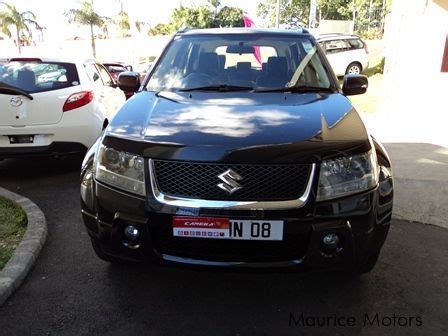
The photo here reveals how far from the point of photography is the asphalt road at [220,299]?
2.74 metres

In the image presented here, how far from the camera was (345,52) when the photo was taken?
1795cm

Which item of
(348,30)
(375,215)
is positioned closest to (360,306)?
(375,215)

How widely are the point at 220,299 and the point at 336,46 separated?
16.5 m

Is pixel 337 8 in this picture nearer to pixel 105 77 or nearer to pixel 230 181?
pixel 105 77

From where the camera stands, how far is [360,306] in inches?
116

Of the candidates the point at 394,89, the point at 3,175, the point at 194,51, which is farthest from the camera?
the point at 394,89

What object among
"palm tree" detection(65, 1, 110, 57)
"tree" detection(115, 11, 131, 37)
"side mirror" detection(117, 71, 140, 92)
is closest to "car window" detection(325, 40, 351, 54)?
"side mirror" detection(117, 71, 140, 92)

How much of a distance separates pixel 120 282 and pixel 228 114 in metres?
1.34

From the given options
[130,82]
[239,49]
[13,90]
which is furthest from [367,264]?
[13,90]

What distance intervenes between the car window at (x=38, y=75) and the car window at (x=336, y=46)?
13.8 m

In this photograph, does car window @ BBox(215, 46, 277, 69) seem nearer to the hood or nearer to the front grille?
the hood

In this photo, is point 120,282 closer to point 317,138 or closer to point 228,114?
point 228,114

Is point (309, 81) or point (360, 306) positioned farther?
point (309, 81)

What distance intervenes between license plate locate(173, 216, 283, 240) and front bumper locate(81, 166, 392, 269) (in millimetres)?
29
